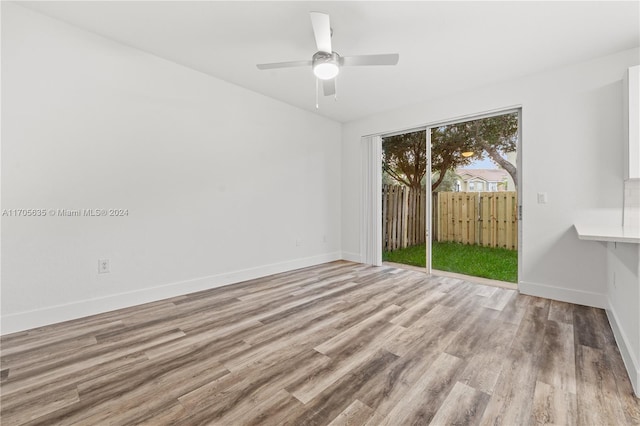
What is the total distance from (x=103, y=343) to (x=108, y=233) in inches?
42.2

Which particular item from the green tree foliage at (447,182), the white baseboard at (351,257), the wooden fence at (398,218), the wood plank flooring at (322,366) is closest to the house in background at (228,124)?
the wood plank flooring at (322,366)

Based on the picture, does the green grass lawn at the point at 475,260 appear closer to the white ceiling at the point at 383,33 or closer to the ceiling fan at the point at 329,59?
the white ceiling at the point at 383,33

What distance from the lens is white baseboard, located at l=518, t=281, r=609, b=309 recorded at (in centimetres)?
273

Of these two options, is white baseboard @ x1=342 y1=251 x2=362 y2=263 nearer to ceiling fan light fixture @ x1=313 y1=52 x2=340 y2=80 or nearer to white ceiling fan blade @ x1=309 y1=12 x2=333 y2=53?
ceiling fan light fixture @ x1=313 y1=52 x2=340 y2=80

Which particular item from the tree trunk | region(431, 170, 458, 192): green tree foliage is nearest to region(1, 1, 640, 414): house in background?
the tree trunk

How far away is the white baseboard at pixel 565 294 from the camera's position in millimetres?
2734

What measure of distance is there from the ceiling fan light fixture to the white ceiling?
1.02ft

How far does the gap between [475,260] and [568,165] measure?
165 cm

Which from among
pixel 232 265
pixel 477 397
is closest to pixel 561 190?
pixel 477 397

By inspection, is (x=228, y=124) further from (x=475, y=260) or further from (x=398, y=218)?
(x=475, y=260)

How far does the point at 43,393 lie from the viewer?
1500mm

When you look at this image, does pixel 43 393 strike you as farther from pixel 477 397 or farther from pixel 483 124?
pixel 483 124

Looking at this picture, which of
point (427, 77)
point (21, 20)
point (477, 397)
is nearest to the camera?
point (477, 397)

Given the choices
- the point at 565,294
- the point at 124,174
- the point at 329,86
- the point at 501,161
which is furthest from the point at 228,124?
the point at 565,294
